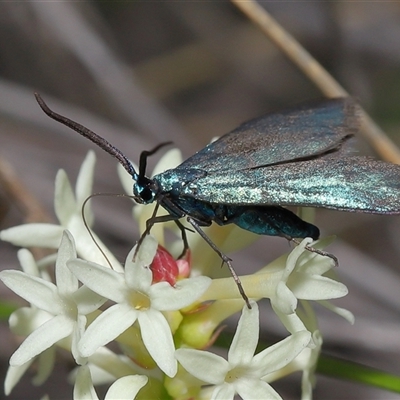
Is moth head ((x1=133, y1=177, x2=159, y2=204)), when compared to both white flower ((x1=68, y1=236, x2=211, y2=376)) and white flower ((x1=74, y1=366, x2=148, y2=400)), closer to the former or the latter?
white flower ((x1=68, y1=236, x2=211, y2=376))

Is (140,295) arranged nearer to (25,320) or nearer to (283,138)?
(25,320)

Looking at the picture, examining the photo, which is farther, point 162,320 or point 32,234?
point 32,234

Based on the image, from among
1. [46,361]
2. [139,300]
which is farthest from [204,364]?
[46,361]

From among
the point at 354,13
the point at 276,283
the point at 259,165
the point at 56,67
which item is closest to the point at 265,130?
the point at 259,165

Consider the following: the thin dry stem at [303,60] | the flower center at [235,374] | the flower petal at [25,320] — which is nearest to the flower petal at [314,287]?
the flower center at [235,374]

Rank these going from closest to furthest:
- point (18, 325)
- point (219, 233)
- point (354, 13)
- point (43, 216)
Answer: point (18, 325) < point (219, 233) < point (43, 216) < point (354, 13)

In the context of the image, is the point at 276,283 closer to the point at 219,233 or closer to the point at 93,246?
the point at 219,233
